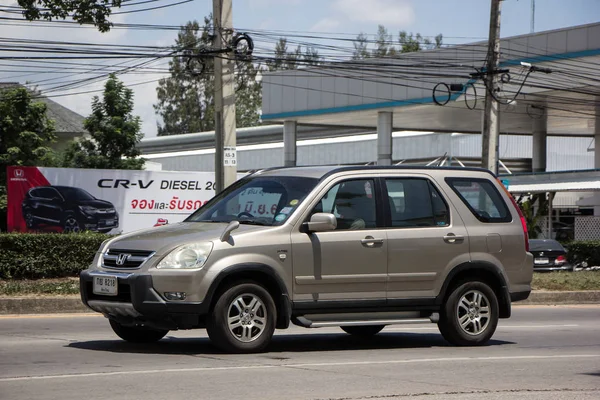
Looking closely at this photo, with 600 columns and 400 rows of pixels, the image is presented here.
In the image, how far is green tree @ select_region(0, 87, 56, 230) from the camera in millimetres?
44000

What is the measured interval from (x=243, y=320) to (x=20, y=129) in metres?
38.0

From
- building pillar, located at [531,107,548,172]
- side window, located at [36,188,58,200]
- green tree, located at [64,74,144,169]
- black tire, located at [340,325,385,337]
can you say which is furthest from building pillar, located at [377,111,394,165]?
black tire, located at [340,325,385,337]

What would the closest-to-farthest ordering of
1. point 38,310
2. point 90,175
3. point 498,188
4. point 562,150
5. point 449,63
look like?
point 498,188 < point 38,310 < point 90,175 < point 449,63 < point 562,150

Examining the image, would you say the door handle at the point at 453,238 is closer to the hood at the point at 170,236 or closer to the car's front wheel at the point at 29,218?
the hood at the point at 170,236

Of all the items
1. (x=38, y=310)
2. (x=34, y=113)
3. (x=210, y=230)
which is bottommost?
(x=38, y=310)

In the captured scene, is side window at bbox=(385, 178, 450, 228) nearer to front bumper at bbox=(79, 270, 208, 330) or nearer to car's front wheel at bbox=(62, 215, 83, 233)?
front bumper at bbox=(79, 270, 208, 330)

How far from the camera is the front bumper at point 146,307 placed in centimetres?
912

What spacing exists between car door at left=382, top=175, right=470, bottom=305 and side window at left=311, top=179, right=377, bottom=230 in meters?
0.19

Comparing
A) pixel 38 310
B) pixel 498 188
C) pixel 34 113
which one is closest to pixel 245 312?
pixel 498 188

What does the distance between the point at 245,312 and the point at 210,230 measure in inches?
34.7

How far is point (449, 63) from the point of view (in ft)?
126

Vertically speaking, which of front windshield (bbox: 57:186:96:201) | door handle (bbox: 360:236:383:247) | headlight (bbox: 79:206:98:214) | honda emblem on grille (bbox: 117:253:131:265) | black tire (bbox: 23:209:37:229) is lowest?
black tire (bbox: 23:209:37:229)

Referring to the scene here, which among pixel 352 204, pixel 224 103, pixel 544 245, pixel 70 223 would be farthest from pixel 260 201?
pixel 70 223

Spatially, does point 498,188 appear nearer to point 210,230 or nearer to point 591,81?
point 210,230
